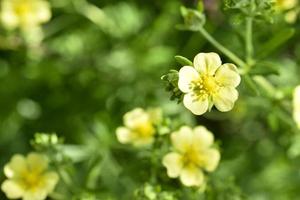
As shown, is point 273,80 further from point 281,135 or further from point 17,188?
point 17,188

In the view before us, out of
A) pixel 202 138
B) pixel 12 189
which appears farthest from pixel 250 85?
pixel 12 189

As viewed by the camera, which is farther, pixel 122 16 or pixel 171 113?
pixel 122 16

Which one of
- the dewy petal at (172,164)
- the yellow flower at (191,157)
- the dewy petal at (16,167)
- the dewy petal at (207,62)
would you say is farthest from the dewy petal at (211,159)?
the dewy petal at (16,167)

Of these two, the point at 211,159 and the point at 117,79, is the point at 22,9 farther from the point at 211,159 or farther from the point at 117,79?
the point at 211,159

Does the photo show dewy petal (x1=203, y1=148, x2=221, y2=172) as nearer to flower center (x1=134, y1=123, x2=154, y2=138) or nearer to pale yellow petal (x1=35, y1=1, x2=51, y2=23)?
flower center (x1=134, y1=123, x2=154, y2=138)

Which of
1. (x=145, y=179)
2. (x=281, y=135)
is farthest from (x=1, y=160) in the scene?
(x=281, y=135)

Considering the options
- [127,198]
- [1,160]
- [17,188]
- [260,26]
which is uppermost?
[260,26]

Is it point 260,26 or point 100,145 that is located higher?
point 260,26

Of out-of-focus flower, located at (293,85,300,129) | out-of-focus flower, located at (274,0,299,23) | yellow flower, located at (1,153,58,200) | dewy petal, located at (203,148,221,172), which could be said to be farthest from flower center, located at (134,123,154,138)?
out-of-focus flower, located at (274,0,299,23)

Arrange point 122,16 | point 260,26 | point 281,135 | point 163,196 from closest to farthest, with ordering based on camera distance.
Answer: point 163,196
point 260,26
point 281,135
point 122,16

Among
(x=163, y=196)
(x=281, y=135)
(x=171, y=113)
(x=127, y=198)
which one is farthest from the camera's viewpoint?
(x=281, y=135)
